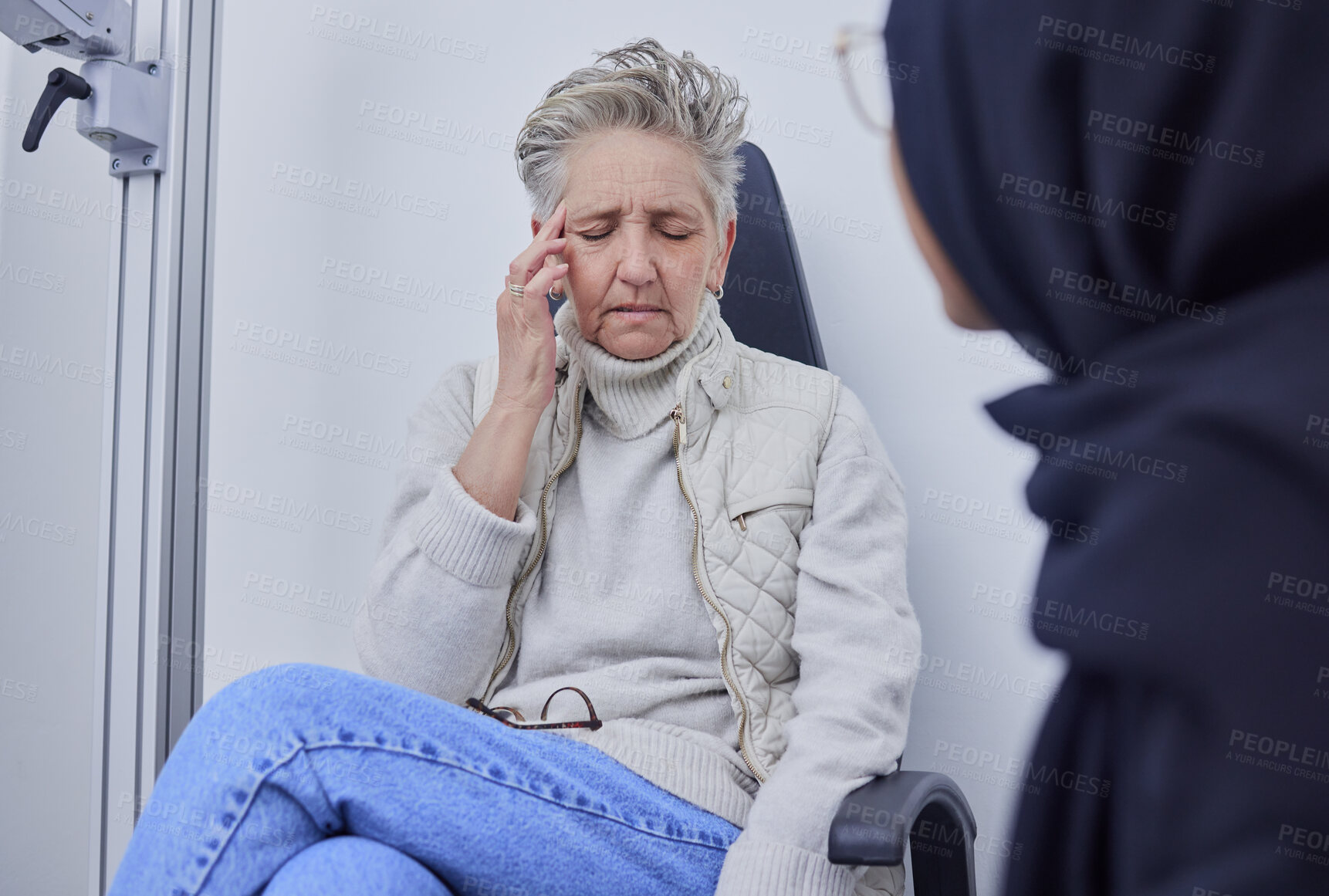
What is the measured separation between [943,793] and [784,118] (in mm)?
1172

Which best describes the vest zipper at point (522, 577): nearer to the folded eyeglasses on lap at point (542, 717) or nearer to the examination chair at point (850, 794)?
the folded eyeglasses on lap at point (542, 717)

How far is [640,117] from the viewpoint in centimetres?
128

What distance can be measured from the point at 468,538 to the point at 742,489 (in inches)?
13.2

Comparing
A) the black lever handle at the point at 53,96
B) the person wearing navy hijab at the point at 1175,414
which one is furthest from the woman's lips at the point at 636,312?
the black lever handle at the point at 53,96

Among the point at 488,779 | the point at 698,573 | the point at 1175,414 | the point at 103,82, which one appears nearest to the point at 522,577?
the point at 698,573

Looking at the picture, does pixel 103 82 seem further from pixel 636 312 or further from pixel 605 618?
pixel 605 618

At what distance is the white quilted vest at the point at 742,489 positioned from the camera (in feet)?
3.76

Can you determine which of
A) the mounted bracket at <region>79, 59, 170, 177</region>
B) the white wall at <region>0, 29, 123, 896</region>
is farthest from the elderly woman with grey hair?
the white wall at <region>0, 29, 123, 896</region>

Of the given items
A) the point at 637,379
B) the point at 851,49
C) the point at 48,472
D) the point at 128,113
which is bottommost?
the point at 48,472

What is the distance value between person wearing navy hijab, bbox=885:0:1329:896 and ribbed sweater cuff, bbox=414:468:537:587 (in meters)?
0.86

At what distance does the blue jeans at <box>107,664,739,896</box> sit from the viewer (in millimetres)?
829

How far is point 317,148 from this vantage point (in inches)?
79.2

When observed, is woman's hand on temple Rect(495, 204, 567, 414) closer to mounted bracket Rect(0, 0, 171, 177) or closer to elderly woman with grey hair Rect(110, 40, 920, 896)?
elderly woman with grey hair Rect(110, 40, 920, 896)

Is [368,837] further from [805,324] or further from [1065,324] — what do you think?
[805,324]
